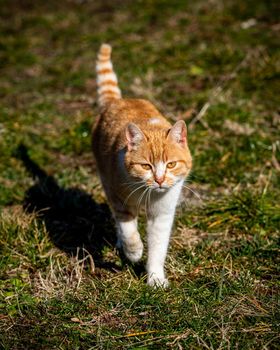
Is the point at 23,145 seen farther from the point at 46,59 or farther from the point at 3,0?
the point at 3,0

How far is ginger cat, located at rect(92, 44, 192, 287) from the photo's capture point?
3658mm

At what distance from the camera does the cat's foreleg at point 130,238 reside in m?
3.90

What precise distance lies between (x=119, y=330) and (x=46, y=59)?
6.74 metres

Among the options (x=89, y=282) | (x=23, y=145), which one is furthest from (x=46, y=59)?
(x=89, y=282)

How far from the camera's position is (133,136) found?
12.2 ft

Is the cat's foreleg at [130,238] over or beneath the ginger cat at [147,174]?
beneath

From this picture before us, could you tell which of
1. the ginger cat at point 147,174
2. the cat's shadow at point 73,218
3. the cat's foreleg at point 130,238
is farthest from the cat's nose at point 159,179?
the cat's shadow at point 73,218

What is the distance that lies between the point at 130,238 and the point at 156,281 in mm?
358

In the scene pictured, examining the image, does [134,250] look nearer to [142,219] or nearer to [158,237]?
[158,237]

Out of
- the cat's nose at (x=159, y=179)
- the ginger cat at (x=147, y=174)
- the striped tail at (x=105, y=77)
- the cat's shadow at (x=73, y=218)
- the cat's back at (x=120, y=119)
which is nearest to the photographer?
the cat's nose at (x=159, y=179)

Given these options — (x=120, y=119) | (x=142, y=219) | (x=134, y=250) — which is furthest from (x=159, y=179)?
(x=142, y=219)

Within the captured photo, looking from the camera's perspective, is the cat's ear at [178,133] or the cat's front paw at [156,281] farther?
the cat's front paw at [156,281]

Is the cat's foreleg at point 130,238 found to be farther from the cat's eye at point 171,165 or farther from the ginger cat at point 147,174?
the cat's eye at point 171,165

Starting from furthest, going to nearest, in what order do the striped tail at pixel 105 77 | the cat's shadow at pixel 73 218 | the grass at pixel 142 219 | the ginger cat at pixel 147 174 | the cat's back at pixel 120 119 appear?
1. the striped tail at pixel 105 77
2. the cat's shadow at pixel 73 218
3. the cat's back at pixel 120 119
4. the ginger cat at pixel 147 174
5. the grass at pixel 142 219
